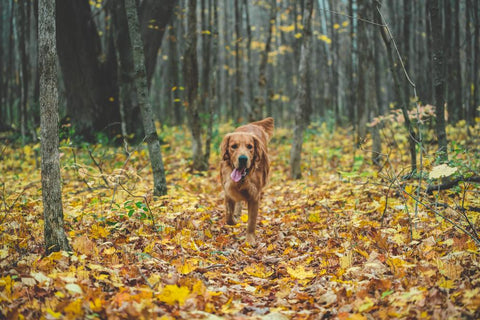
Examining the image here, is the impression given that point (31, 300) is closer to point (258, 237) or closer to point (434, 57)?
point (258, 237)

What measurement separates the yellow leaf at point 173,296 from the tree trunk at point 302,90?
5706 mm

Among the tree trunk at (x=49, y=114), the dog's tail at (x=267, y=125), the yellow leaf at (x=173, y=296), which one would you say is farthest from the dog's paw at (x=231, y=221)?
the yellow leaf at (x=173, y=296)

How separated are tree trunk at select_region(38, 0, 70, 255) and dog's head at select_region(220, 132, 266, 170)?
7.10 ft

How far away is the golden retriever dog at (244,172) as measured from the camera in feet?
14.3

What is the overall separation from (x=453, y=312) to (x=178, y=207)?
3.67 meters

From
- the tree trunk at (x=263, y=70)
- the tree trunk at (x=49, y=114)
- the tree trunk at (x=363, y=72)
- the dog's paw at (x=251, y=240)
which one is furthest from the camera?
the tree trunk at (x=263, y=70)

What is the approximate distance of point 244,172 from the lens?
174 inches

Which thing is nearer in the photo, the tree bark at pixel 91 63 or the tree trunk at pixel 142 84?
the tree trunk at pixel 142 84

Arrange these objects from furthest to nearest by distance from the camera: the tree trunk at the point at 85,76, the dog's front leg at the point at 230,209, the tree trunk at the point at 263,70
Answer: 1. the tree trunk at the point at 85,76
2. the tree trunk at the point at 263,70
3. the dog's front leg at the point at 230,209

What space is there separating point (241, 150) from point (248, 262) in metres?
1.44

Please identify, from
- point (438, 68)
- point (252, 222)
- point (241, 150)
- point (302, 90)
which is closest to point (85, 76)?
point (302, 90)

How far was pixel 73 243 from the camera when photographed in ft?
10.5

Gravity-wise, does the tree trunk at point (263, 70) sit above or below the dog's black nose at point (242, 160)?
above

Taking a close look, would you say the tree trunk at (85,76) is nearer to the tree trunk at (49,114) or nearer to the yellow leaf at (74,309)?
the tree trunk at (49,114)
